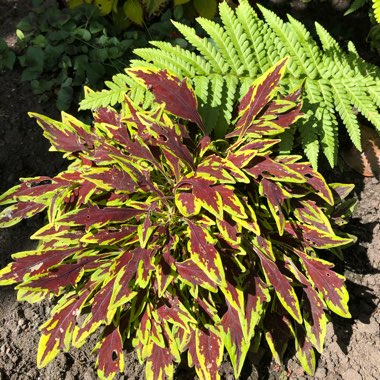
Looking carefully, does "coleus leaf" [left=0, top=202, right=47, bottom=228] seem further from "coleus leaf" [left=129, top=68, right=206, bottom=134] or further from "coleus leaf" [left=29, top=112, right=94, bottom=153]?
"coleus leaf" [left=129, top=68, right=206, bottom=134]

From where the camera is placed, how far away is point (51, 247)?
2328mm

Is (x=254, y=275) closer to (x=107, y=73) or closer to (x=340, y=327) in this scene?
(x=340, y=327)

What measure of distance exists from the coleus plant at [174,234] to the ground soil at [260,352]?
0.41 metres

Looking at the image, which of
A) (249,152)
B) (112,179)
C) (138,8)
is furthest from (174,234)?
(138,8)

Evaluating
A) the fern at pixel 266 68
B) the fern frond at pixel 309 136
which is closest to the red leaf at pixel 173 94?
the fern at pixel 266 68

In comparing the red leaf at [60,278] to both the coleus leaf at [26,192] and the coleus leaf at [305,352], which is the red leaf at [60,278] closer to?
the coleus leaf at [26,192]

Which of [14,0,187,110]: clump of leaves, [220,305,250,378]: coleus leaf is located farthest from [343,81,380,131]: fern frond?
[14,0,187,110]: clump of leaves

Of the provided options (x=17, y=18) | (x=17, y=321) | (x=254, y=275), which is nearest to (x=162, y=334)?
(x=254, y=275)

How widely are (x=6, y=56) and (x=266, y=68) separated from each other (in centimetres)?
184

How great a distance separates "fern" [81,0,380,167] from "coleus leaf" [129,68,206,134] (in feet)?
0.59

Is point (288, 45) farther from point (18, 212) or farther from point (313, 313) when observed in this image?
point (18, 212)

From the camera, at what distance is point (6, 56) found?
349 centimetres

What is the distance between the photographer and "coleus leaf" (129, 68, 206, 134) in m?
2.23

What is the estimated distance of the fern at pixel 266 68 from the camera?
8.02 feet
